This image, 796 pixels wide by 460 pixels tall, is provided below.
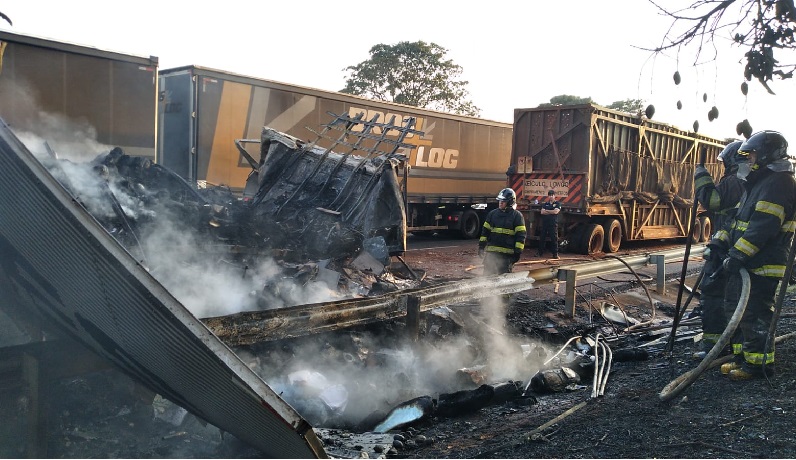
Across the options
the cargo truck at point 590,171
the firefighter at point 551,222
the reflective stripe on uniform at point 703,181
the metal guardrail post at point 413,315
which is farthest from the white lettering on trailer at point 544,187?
the metal guardrail post at point 413,315

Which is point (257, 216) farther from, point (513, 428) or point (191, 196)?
point (513, 428)

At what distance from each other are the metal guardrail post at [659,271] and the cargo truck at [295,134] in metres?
3.67

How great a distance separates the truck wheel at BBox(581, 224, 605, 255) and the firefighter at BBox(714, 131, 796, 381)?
873 cm

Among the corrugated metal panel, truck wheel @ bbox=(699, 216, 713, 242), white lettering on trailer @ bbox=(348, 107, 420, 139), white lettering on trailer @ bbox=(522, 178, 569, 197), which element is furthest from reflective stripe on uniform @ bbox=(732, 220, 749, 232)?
truck wheel @ bbox=(699, 216, 713, 242)

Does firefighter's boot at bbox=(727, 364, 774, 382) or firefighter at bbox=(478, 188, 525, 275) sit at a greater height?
firefighter at bbox=(478, 188, 525, 275)

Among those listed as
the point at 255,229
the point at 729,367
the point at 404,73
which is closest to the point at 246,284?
the point at 255,229

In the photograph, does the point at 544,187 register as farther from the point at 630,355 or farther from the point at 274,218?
the point at 630,355

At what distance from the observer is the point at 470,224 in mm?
17438

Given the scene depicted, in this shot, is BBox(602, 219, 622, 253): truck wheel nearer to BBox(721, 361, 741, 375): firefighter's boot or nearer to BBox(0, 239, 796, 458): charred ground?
BBox(0, 239, 796, 458): charred ground

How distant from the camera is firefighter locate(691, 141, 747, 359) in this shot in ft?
16.3

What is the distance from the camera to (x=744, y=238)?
14.1ft

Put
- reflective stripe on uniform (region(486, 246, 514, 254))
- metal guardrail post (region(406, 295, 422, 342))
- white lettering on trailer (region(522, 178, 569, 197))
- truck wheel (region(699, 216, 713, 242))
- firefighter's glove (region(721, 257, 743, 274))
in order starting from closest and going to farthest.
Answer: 1. firefighter's glove (region(721, 257, 743, 274))
2. metal guardrail post (region(406, 295, 422, 342))
3. reflective stripe on uniform (region(486, 246, 514, 254))
4. white lettering on trailer (region(522, 178, 569, 197))
5. truck wheel (region(699, 216, 713, 242))

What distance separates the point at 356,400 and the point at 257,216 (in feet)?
11.5

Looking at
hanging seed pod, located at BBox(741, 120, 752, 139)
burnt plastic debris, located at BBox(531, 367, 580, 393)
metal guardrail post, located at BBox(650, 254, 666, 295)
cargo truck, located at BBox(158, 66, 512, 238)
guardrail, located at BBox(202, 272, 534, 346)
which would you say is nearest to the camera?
hanging seed pod, located at BBox(741, 120, 752, 139)
